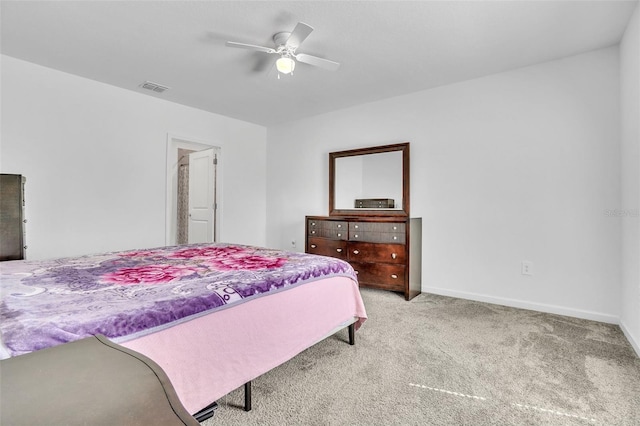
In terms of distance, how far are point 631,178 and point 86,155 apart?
4956mm

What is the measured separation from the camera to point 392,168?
12.4 feet

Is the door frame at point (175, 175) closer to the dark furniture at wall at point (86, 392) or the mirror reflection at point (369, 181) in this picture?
the mirror reflection at point (369, 181)

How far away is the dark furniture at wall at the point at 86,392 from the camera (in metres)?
0.43

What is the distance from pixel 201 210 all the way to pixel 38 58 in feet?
8.34

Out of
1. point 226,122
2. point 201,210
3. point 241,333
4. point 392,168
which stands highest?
point 226,122

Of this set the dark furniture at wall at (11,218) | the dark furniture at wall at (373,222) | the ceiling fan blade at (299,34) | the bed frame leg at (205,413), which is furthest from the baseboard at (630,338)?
the dark furniture at wall at (11,218)

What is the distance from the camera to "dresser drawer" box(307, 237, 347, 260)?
3711 mm

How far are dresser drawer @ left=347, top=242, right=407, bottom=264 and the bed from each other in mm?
1363

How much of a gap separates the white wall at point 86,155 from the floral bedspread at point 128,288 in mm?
1479

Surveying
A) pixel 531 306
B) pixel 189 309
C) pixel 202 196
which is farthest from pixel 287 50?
pixel 531 306

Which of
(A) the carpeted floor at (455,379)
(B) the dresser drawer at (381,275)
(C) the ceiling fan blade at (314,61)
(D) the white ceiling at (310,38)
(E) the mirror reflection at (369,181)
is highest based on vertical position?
(D) the white ceiling at (310,38)

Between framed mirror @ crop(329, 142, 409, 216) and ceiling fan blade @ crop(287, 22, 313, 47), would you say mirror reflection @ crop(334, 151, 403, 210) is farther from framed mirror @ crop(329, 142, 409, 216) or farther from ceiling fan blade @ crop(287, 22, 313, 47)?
ceiling fan blade @ crop(287, 22, 313, 47)

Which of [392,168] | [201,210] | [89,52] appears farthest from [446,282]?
[89,52]

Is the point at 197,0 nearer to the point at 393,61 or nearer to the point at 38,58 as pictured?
the point at 393,61
